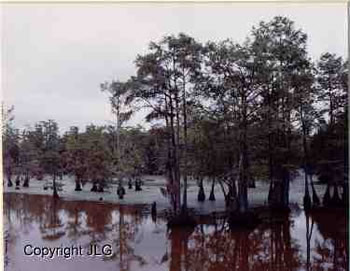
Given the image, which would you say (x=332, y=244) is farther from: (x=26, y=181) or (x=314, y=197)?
(x=26, y=181)

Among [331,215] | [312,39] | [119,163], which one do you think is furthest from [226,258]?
[312,39]

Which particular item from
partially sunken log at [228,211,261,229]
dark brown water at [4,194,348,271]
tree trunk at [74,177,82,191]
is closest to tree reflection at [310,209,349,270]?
dark brown water at [4,194,348,271]

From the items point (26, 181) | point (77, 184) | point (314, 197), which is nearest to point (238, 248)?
point (314, 197)

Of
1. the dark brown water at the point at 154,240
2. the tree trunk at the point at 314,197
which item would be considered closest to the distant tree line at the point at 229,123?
the tree trunk at the point at 314,197

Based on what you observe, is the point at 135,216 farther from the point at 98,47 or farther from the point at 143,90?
the point at 98,47

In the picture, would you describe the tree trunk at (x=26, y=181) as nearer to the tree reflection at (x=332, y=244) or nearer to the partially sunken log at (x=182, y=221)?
the partially sunken log at (x=182, y=221)

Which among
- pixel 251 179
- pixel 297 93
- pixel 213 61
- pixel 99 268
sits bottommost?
pixel 99 268
